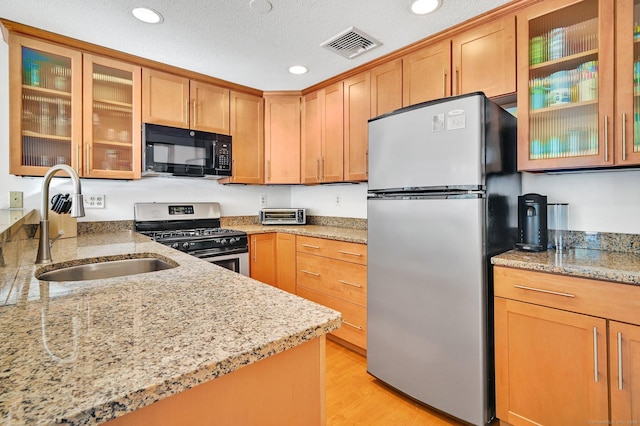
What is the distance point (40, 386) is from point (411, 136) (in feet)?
5.81

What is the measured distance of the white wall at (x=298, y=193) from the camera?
1.73m

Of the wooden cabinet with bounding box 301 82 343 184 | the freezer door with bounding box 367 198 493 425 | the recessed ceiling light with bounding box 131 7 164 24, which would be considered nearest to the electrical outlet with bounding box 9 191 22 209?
the recessed ceiling light with bounding box 131 7 164 24

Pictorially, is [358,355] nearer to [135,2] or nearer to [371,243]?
[371,243]

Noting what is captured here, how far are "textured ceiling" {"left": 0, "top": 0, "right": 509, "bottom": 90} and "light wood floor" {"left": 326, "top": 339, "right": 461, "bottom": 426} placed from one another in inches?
91.9

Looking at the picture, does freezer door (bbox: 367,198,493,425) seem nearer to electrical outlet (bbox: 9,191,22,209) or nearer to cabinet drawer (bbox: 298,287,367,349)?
cabinet drawer (bbox: 298,287,367,349)

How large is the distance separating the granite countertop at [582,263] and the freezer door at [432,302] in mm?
192

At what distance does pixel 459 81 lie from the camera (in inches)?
80.5

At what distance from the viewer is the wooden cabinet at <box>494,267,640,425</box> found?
1236 millimetres

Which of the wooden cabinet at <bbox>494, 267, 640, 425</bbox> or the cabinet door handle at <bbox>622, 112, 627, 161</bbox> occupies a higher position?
the cabinet door handle at <bbox>622, 112, 627, 161</bbox>

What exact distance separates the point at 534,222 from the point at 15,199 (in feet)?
11.3

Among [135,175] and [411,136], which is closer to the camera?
[411,136]

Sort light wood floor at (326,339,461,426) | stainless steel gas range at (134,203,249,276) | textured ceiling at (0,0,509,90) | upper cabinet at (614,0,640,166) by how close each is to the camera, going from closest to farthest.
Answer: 1. upper cabinet at (614,0,640,166)
2. light wood floor at (326,339,461,426)
3. textured ceiling at (0,0,509,90)
4. stainless steel gas range at (134,203,249,276)

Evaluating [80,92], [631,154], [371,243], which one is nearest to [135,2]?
[80,92]

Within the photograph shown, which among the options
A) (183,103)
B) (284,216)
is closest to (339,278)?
(284,216)
